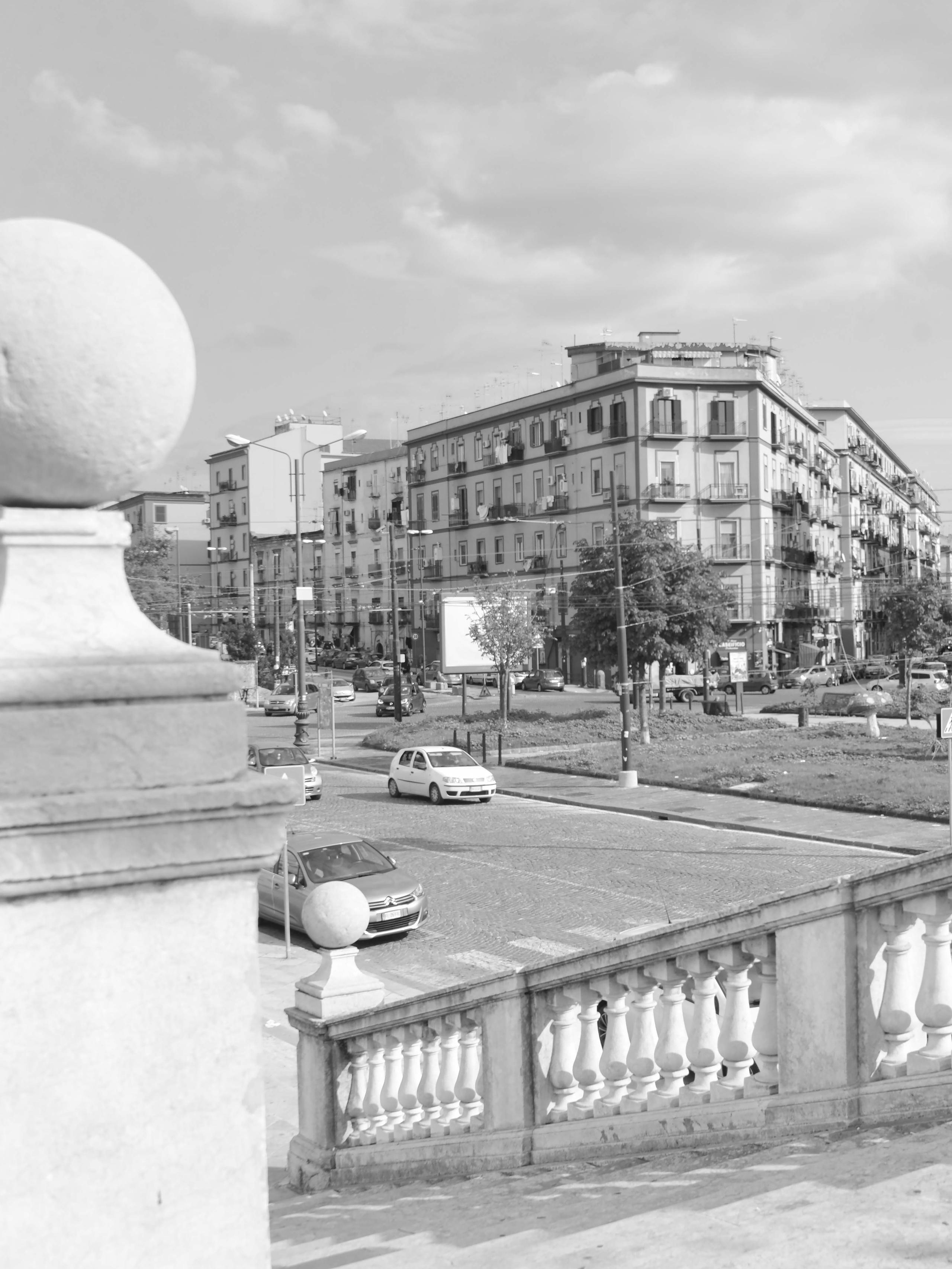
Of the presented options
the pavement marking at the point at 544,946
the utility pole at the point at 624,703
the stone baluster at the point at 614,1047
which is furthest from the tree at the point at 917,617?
the stone baluster at the point at 614,1047

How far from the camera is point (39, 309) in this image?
2.44m

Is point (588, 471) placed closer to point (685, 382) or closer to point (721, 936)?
point (685, 382)

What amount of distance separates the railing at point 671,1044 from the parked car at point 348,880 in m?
9.67

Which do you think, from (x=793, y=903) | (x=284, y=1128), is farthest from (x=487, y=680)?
(x=793, y=903)

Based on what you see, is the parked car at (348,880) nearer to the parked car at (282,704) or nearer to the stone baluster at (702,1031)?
the stone baluster at (702,1031)

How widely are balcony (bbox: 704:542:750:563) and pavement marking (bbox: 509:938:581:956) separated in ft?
179

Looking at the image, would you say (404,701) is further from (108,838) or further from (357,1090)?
(108,838)

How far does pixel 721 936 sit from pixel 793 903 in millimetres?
366

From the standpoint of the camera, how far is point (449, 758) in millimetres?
29906

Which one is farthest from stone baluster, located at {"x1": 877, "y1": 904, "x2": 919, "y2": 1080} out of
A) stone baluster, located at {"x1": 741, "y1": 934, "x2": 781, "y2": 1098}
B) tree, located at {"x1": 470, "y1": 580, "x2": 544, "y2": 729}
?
tree, located at {"x1": 470, "y1": 580, "x2": 544, "y2": 729}

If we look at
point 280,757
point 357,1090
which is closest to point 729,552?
point 280,757

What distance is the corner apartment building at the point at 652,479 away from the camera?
226ft

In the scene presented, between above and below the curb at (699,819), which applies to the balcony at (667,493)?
above

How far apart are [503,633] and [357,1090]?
40.5m
